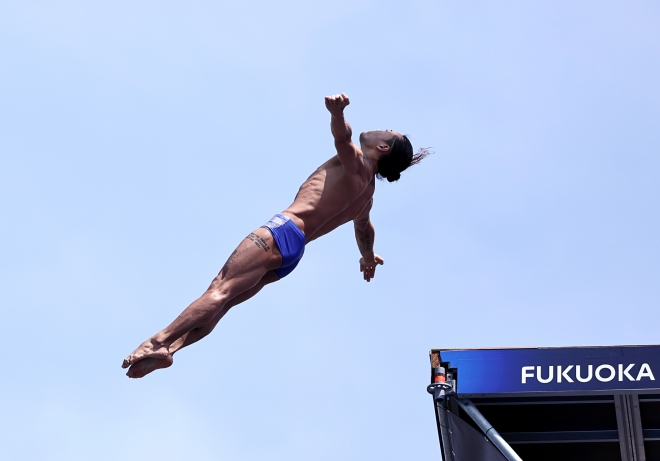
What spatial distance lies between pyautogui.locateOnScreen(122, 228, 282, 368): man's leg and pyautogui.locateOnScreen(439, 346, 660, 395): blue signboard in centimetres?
244

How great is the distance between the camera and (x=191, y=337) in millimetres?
11992

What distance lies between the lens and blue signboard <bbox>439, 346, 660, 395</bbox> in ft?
42.8

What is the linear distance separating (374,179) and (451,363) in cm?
211

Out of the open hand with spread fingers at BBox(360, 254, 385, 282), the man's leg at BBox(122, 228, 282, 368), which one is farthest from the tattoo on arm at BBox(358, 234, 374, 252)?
the man's leg at BBox(122, 228, 282, 368)

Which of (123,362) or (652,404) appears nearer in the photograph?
(123,362)

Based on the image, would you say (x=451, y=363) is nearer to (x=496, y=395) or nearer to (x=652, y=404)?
(x=496, y=395)

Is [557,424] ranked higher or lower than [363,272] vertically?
lower

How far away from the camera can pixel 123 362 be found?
11.4 metres

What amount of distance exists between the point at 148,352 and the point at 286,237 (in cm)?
182

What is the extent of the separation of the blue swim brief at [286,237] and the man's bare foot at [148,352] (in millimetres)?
1559

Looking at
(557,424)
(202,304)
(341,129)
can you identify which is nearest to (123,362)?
(202,304)

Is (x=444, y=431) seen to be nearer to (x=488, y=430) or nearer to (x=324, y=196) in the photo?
(x=488, y=430)

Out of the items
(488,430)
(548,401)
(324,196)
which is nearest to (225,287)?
(324,196)

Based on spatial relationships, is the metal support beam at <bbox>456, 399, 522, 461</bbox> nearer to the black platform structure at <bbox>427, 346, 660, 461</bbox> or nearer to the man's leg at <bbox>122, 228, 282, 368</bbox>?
the black platform structure at <bbox>427, 346, 660, 461</bbox>
